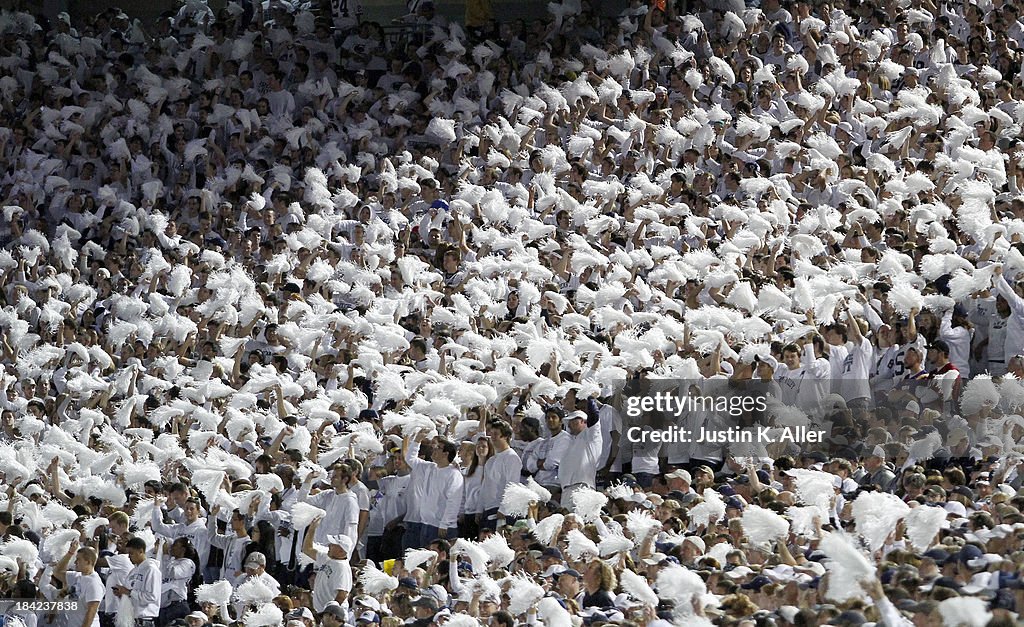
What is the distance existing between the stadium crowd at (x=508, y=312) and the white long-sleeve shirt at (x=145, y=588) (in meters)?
0.03

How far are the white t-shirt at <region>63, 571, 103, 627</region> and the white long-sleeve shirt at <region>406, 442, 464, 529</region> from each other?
2.68 m

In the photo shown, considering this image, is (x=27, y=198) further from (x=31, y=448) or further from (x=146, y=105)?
(x=31, y=448)

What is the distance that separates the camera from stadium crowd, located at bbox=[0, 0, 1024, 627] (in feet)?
40.9

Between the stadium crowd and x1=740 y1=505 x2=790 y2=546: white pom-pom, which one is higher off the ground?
the stadium crowd

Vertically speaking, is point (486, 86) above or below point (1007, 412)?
above

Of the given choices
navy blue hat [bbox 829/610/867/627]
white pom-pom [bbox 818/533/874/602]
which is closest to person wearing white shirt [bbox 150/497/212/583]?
navy blue hat [bbox 829/610/867/627]

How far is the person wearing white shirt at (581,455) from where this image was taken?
14.7 m

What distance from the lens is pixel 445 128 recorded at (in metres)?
22.9

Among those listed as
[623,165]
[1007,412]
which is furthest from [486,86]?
[1007,412]

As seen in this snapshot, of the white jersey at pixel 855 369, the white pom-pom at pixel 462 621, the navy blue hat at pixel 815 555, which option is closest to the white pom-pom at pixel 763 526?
the navy blue hat at pixel 815 555

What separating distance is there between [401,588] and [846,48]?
11.9 metres

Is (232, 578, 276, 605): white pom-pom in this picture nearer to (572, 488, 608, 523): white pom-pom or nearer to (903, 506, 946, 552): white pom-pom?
(572, 488, 608, 523): white pom-pom

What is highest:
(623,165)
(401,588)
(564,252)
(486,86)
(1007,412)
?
(486,86)

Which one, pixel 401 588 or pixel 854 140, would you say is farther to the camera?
pixel 854 140
